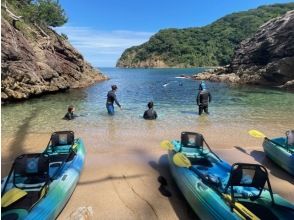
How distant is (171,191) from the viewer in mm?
8547

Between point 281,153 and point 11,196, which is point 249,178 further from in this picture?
point 11,196

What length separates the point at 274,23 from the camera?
51.8 metres

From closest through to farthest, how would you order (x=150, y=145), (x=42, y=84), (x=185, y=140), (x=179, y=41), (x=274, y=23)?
1. (x=185, y=140)
2. (x=150, y=145)
3. (x=42, y=84)
4. (x=274, y=23)
5. (x=179, y=41)

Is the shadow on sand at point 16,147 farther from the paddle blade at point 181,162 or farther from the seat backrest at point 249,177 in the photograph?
the seat backrest at point 249,177

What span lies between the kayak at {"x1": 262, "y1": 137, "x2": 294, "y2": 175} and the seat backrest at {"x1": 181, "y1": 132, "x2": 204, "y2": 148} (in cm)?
255

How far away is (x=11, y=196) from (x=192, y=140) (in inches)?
224

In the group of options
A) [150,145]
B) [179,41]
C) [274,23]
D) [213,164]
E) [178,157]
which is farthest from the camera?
[179,41]

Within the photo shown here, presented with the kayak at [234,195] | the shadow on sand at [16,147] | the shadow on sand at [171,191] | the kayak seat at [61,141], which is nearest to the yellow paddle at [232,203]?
the kayak at [234,195]

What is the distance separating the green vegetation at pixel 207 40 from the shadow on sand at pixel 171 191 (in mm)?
152461

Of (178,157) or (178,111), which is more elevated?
(178,157)

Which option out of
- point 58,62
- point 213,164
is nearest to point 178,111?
point 213,164

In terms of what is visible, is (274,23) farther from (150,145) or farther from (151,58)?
(151,58)

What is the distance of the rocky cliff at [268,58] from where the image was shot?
4431 cm

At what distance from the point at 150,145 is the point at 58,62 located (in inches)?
1129
